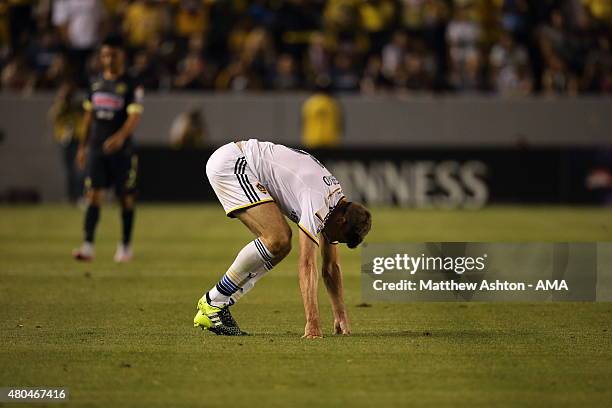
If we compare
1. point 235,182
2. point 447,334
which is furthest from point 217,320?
point 447,334

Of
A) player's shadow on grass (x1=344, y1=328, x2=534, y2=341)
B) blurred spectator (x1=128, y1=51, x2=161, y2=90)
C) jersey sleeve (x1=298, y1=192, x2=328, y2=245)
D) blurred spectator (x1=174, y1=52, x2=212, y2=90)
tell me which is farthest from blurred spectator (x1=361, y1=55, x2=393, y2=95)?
jersey sleeve (x1=298, y1=192, x2=328, y2=245)

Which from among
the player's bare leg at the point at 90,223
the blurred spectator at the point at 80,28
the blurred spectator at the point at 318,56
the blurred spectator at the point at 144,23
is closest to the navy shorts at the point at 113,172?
the player's bare leg at the point at 90,223

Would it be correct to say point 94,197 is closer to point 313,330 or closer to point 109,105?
point 109,105

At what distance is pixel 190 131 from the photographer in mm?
28188

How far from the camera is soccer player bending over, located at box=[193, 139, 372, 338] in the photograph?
9.48 meters

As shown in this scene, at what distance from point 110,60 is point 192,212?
1051 centimetres

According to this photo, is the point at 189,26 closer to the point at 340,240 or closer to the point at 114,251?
the point at 114,251

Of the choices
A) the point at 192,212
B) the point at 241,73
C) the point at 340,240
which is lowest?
the point at 192,212

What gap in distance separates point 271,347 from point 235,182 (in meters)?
1.35

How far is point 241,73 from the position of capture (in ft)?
97.8

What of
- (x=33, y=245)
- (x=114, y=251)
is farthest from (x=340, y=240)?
(x=33, y=245)

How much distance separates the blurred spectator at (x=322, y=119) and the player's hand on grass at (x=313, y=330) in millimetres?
18315

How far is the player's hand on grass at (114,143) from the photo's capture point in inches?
637

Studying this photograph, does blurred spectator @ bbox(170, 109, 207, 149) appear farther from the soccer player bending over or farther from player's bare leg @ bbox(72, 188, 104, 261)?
the soccer player bending over
